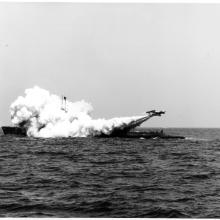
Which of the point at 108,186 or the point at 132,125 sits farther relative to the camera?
the point at 132,125

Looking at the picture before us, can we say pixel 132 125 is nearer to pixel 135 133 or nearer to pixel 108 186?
pixel 135 133

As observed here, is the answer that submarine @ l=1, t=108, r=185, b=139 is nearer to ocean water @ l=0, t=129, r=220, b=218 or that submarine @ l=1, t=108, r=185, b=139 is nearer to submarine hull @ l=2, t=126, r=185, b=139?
submarine hull @ l=2, t=126, r=185, b=139

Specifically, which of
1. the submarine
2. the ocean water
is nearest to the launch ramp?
the submarine

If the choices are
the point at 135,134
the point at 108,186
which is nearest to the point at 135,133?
the point at 135,134

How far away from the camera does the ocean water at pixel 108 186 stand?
2580cm

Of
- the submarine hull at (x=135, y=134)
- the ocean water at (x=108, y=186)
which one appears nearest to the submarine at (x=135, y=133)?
the submarine hull at (x=135, y=134)

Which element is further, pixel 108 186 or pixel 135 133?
pixel 135 133

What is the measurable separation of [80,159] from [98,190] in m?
17.8

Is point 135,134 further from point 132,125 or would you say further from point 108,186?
point 108,186

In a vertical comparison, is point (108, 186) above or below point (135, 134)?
below

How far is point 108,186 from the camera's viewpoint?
107 feet

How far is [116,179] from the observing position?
117ft

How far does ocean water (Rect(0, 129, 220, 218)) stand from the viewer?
84.6 feet

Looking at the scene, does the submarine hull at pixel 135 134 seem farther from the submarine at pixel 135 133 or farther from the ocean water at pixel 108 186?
the ocean water at pixel 108 186
